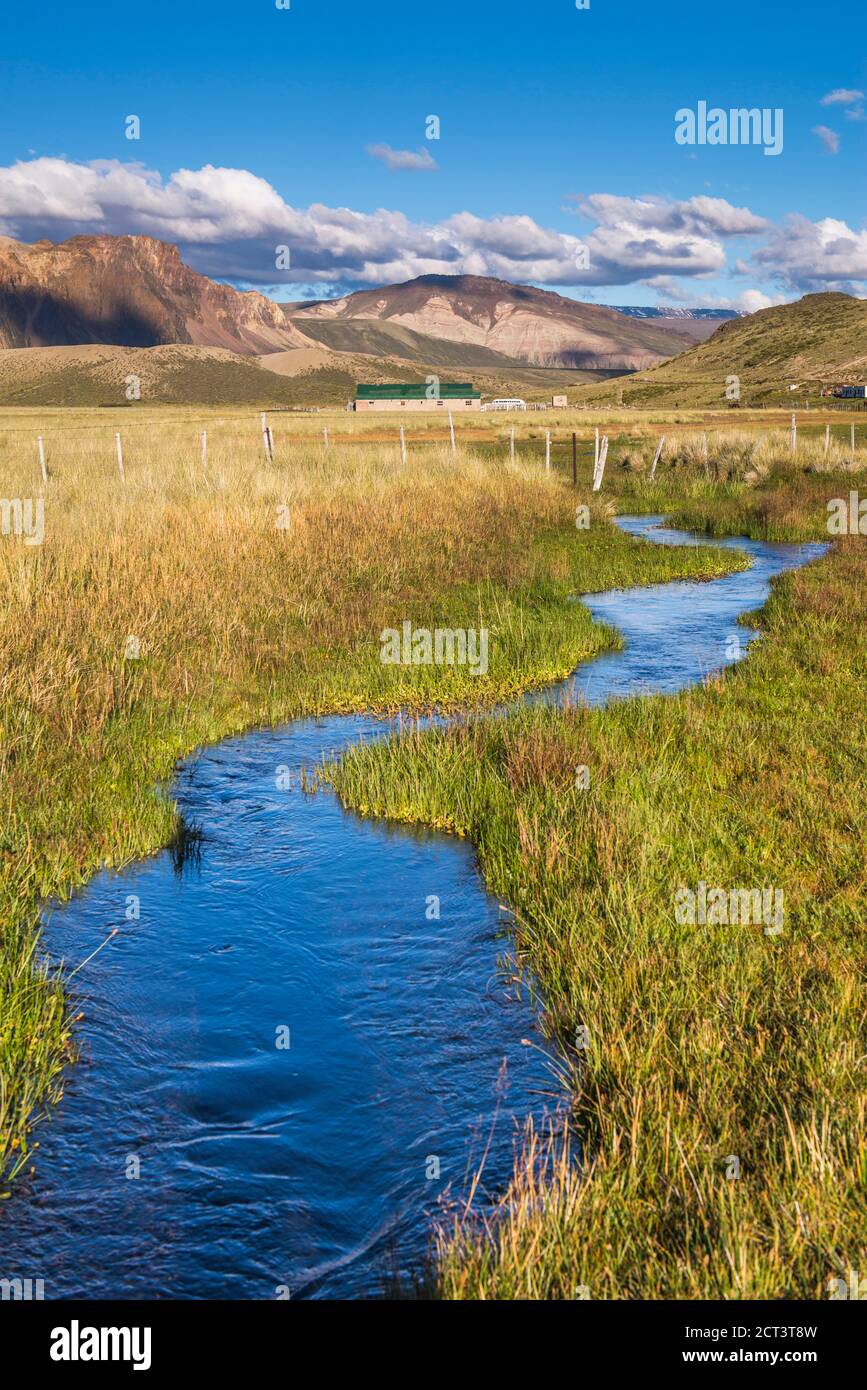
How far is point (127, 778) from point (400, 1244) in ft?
18.0

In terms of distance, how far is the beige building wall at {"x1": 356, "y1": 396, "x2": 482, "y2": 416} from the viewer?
435ft

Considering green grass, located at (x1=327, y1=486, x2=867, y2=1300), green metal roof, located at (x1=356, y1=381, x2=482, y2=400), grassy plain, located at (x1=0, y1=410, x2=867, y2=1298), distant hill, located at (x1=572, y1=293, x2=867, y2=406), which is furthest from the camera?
green metal roof, located at (x1=356, y1=381, x2=482, y2=400)

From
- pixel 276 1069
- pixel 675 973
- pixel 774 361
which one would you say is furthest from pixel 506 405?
pixel 276 1069

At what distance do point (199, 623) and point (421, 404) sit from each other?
428 ft

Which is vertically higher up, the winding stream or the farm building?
the farm building

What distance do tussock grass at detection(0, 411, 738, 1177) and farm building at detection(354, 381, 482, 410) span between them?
370ft

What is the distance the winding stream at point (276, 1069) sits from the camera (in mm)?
4121

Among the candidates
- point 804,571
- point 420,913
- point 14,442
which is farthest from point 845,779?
point 14,442

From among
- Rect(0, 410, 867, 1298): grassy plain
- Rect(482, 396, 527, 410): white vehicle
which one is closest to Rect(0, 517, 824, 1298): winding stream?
Rect(0, 410, 867, 1298): grassy plain

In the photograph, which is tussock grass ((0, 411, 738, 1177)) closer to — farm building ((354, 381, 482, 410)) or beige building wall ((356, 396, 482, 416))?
beige building wall ((356, 396, 482, 416))

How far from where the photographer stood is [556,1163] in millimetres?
4406

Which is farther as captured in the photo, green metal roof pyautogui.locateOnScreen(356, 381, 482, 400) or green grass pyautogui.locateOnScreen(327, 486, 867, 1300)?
green metal roof pyautogui.locateOnScreen(356, 381, 482, 400)

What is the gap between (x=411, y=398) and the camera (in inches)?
5477

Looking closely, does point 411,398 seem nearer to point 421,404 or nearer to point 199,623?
point 421,404
